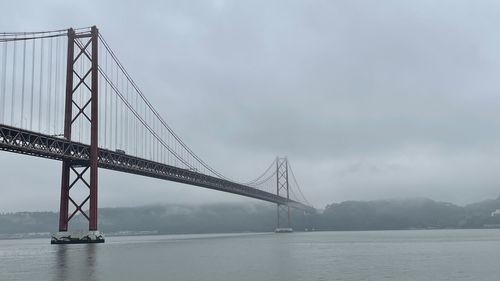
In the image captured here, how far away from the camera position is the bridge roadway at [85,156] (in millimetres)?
52844

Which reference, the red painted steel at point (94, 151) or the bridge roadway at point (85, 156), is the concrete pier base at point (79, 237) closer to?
the red painted steel at point (94, 151)

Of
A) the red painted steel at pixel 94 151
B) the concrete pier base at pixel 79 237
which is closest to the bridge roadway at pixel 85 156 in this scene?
the red painted steel at pixel 94 151

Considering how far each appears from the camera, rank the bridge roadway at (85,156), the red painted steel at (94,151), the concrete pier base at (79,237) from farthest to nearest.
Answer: the concrete pier base at (79,237) → the red painted steel at (94,151) → the bridge roadway at (85,156)

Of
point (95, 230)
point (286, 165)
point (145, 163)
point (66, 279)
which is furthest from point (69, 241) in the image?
point (286, 165)

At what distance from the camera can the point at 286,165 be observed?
583 ft

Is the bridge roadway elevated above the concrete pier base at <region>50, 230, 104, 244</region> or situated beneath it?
elevated above

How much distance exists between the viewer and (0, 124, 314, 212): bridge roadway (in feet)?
173

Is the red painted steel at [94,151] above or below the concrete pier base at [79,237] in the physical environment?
above

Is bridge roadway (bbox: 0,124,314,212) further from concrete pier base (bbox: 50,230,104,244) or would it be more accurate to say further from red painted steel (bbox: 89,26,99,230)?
concrete pier base (bbox: 50,230,104,244)

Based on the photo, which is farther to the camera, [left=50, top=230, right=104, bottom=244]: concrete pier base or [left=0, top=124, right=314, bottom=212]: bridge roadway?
[left=50, top=230, right=104, bottom=244]: concrete pier base

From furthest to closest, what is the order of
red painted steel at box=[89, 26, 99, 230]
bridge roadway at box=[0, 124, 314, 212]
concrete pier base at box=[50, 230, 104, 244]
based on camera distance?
concrete pier base at box=[50, 230, 104, 244] < red painted steel at box=[89, 26, 99, 230] < bridge roadway at box=[0, 124, 314, 212]

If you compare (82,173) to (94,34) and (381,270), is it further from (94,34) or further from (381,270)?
(381,270)

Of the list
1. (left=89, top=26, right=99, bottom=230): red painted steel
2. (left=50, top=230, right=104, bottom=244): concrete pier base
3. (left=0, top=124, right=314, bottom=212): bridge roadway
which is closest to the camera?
(left=0, top=124, right=314, bottom=212): bridge roadway

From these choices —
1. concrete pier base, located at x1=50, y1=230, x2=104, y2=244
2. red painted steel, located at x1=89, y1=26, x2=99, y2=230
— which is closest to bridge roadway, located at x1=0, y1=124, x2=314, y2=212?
red painted steel, located at x1=89, y1=26, x2=99, y2=230
